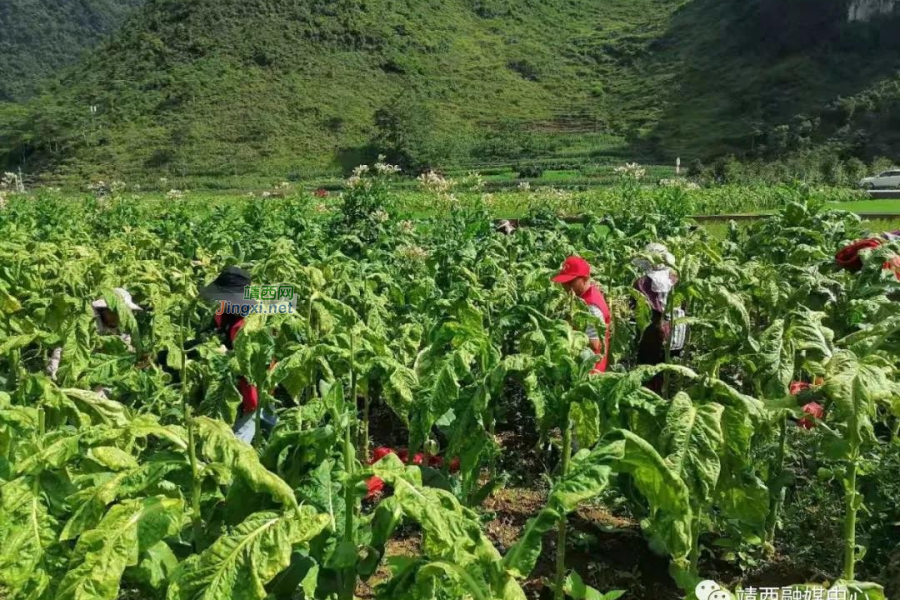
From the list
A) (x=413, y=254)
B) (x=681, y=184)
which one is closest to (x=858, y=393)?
(x=413, y=254)

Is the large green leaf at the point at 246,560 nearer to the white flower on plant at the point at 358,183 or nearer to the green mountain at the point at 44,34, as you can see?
the white flower on plant at the point at 358,183

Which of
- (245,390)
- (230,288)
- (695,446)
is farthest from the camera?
(230,288)

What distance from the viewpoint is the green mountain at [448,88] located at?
65625 millimetres

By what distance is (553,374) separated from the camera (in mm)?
2801

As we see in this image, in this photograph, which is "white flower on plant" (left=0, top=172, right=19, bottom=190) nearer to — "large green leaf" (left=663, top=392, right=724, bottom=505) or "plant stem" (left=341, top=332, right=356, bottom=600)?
"plant stem" (left=341, top=332, right=356, bottom=600)

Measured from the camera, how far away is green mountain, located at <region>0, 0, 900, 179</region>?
215 feet

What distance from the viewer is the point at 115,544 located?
187 cm

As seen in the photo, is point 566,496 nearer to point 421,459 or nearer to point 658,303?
point 421,459

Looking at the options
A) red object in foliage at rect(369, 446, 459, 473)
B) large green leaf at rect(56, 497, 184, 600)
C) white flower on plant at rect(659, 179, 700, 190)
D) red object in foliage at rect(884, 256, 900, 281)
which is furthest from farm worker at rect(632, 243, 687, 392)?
white flower on plant at rect(659, 179, 700, 190)

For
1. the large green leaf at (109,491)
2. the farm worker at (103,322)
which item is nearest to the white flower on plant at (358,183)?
the farm worker at (103,322)

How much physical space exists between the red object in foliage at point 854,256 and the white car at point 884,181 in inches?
1160

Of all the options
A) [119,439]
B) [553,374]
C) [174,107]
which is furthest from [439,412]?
[174,107]

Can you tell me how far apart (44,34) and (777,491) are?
636ft

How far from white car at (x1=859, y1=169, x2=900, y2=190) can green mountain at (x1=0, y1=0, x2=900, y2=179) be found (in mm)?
17852
